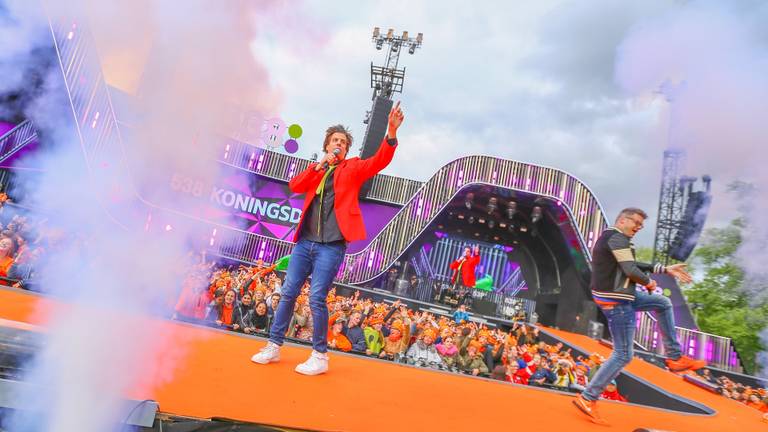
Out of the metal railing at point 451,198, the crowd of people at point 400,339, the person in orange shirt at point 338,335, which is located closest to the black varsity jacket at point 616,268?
the crowd of people at point 400,339

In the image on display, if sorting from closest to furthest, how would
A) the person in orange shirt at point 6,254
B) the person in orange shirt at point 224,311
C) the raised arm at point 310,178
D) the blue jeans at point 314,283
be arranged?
the blue jeans at point 314,283 → the raised arm at point 310,178 → the person in orange shirt at point 6,254 → the person in orange shirt at point 224,311

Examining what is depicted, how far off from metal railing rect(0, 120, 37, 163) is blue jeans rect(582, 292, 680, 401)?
16.4ft

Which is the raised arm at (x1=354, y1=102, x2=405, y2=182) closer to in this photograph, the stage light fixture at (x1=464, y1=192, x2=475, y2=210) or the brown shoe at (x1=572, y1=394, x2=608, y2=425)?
the brown shoe at (x1=572, y1=394, x2=608, y2=425)

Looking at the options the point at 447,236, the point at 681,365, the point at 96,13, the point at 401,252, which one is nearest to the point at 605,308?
the point at 681,365

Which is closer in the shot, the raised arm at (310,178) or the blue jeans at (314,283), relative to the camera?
the blue jeans at (314,283)

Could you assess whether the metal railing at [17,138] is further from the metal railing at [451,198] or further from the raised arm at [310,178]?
the metal railing at [451,198]

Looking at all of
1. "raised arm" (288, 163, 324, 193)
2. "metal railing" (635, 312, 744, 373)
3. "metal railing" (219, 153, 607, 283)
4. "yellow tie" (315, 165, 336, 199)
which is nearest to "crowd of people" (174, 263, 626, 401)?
"raised arm" (288, 163, 324, 193)

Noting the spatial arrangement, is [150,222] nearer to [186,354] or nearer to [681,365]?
[186,354]

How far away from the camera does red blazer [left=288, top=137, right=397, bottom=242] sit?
282 centimetres

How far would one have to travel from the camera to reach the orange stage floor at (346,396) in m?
1.92

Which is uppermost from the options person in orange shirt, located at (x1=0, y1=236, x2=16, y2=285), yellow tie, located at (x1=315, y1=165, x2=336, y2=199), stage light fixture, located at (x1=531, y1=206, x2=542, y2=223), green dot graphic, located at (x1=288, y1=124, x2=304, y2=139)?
green dot graphic, located at (x1=288, y1=124, x2=304, y2=139)

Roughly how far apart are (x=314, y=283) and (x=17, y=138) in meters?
7.61

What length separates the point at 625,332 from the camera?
2.93m

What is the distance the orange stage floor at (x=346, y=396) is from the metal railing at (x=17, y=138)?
252cm
